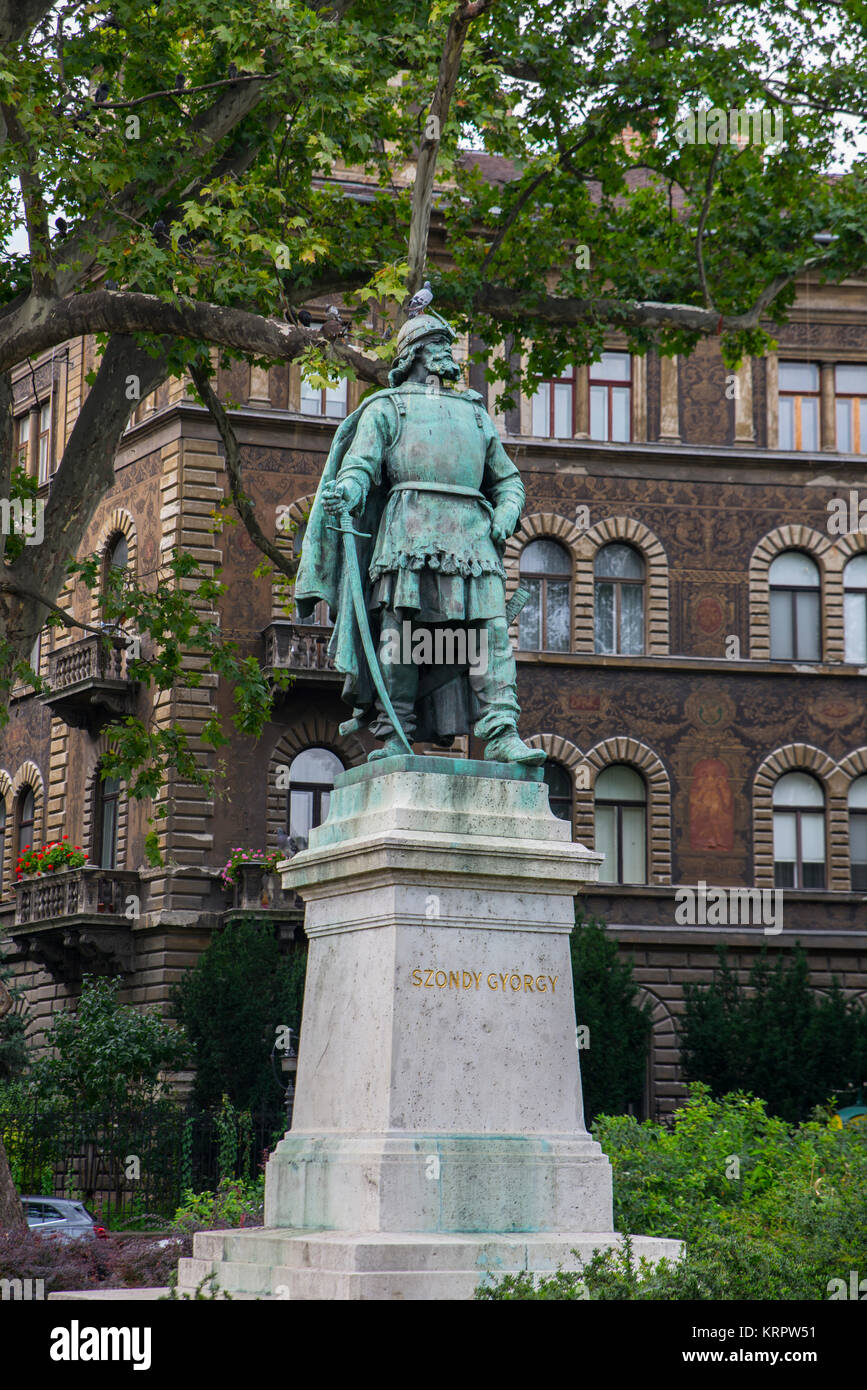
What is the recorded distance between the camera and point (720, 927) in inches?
1296

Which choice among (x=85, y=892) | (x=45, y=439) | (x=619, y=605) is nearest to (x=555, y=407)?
(x=619, y=605)

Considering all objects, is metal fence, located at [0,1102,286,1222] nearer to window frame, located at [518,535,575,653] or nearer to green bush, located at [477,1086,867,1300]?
green bush, located at [477,1086,867,1300]

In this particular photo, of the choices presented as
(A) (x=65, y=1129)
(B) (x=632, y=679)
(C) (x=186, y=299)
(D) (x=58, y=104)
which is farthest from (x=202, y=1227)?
(B) (x=632, y=679)

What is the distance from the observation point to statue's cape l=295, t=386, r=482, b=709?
29.3 feet

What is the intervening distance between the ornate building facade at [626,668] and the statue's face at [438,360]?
837 inches

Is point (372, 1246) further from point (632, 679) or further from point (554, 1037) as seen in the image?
point (632, 679)

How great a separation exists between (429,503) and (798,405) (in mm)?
27578

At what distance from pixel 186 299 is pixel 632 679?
63.6 ft

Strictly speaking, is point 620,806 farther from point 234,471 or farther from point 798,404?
point 234,471

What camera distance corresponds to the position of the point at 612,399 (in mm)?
34719

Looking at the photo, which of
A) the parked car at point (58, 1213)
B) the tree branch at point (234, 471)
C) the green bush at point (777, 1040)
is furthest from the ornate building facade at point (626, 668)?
the tree branch at point (234, 471)

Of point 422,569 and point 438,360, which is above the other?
point 438,360

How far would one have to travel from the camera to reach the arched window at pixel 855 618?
3444cm

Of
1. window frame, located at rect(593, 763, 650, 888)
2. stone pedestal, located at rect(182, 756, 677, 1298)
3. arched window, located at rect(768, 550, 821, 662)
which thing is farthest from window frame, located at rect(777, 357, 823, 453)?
stone pedestal, located at rect(182, 756, 677, 1298)
